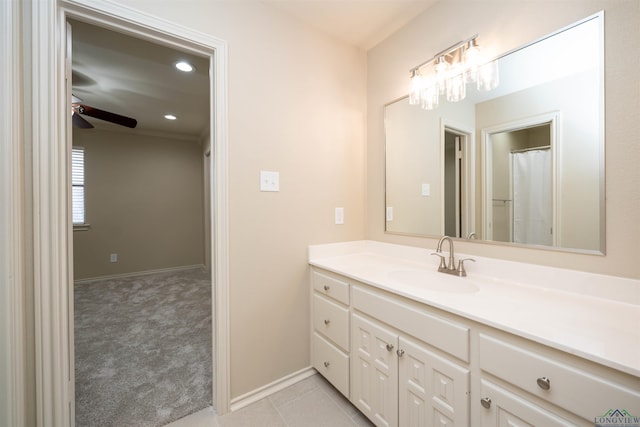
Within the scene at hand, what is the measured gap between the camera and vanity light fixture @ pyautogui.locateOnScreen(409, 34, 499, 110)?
137 cm

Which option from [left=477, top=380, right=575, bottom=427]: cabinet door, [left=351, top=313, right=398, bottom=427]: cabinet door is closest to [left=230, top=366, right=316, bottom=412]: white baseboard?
[left=351, top=313, right=398, bottom=427]: cabinet door

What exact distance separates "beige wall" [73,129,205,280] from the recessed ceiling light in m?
2.66

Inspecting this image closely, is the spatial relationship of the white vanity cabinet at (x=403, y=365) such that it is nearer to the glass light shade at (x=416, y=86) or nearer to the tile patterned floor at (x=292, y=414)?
the tile patterned floor at (x=292, y=414)

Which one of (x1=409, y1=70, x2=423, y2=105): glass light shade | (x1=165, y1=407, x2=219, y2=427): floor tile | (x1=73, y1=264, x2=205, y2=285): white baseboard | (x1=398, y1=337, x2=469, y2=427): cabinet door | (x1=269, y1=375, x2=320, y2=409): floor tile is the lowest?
(x1=165, y1=407, x2=219, y2=427): floor tile

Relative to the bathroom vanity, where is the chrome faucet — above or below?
above

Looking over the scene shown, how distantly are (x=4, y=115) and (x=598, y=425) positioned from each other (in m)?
2.19

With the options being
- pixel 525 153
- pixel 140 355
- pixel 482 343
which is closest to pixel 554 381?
pixel 482 343

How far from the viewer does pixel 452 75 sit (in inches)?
58.6

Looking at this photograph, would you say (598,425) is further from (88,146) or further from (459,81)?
(88,146)

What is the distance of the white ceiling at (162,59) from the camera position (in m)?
1.62

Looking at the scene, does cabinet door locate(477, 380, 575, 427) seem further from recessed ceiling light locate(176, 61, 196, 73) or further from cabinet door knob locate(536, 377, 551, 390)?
recessed ceiling light locate(176, 61, 196, 73)

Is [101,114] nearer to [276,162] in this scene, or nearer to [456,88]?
[276,162]

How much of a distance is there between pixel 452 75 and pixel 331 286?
147 cm

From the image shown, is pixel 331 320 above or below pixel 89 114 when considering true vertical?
below
